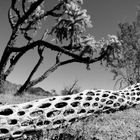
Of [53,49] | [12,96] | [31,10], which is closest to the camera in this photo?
[12,96]

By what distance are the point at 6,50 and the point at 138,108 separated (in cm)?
1116

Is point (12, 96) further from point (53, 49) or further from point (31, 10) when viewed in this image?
point (31, 10)

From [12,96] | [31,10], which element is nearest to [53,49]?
[31,10]

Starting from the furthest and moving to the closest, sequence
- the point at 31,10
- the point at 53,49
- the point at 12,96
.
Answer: the point at 31,10 → the point at 53,49 → the point at 12,96

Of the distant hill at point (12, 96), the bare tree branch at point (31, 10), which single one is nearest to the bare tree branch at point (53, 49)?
the bare tree branch at point (31, 10)

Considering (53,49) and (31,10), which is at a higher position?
(31,10)

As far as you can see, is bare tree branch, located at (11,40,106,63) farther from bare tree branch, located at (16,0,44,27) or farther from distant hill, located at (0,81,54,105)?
distant hill, located at (0,81,54,105)

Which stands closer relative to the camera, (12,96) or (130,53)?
(12,96)

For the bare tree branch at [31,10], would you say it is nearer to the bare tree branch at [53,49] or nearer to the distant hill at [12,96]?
the bare tree branch at [53,49]

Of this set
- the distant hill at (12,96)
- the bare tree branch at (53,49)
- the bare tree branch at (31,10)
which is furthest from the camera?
the bare tree branch at (31,10)

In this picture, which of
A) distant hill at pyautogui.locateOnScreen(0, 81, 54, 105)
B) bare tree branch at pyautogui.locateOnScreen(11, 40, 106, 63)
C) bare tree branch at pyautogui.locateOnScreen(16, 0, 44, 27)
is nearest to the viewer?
distant hill at pyautogui.locateOnScreen(0, 81, 54, 105)

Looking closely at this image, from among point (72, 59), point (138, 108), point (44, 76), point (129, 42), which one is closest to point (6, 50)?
point (44, 76)

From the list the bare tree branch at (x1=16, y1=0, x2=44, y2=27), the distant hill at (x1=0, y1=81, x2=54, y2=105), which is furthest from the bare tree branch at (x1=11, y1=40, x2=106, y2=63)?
the distant hill at (x1=0, y1=81, x2=54, y2=105)

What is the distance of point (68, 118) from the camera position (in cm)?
641
